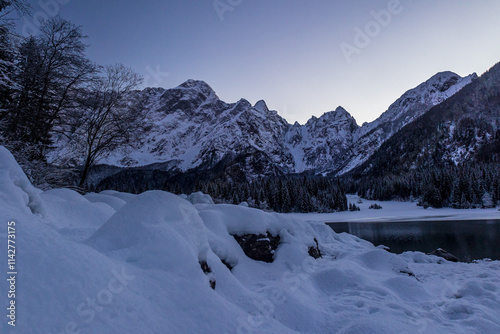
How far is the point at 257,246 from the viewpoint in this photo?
970 centimetres

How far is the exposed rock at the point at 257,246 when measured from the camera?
9.49m

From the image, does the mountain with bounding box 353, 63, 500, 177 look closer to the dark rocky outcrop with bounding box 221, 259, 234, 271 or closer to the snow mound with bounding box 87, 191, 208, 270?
the dark rocky outcrop with bounding box 221, 259, 234, 271

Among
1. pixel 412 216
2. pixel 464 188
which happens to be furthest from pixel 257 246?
pixel 464 188

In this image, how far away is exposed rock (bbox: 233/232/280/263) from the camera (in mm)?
9492

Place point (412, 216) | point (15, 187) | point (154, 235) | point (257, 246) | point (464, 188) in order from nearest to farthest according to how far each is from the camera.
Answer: point (15, 187), point (154, 235), point (257, 246), point (412, 216), point (464, 188)

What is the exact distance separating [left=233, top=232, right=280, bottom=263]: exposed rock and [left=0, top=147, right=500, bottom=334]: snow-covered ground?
0.84 feet

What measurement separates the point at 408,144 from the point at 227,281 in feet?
728

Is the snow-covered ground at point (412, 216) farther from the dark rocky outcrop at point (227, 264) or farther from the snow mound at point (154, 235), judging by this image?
the snow mound at point (154, 235)

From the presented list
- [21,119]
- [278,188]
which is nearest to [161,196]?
[21,119]

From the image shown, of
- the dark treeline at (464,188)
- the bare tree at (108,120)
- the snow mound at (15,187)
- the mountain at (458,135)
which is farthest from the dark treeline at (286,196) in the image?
the mountain at (458,135)

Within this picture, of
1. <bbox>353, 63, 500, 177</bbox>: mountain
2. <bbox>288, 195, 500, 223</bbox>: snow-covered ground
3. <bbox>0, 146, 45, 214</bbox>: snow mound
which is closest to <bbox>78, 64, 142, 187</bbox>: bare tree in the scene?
<bbox>0, 146, 45, 214</bbox>: snow mound

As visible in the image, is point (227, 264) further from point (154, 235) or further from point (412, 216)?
point (412, 216)

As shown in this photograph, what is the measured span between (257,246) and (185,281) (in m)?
5.70

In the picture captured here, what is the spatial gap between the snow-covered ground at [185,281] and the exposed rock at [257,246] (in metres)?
0.26
